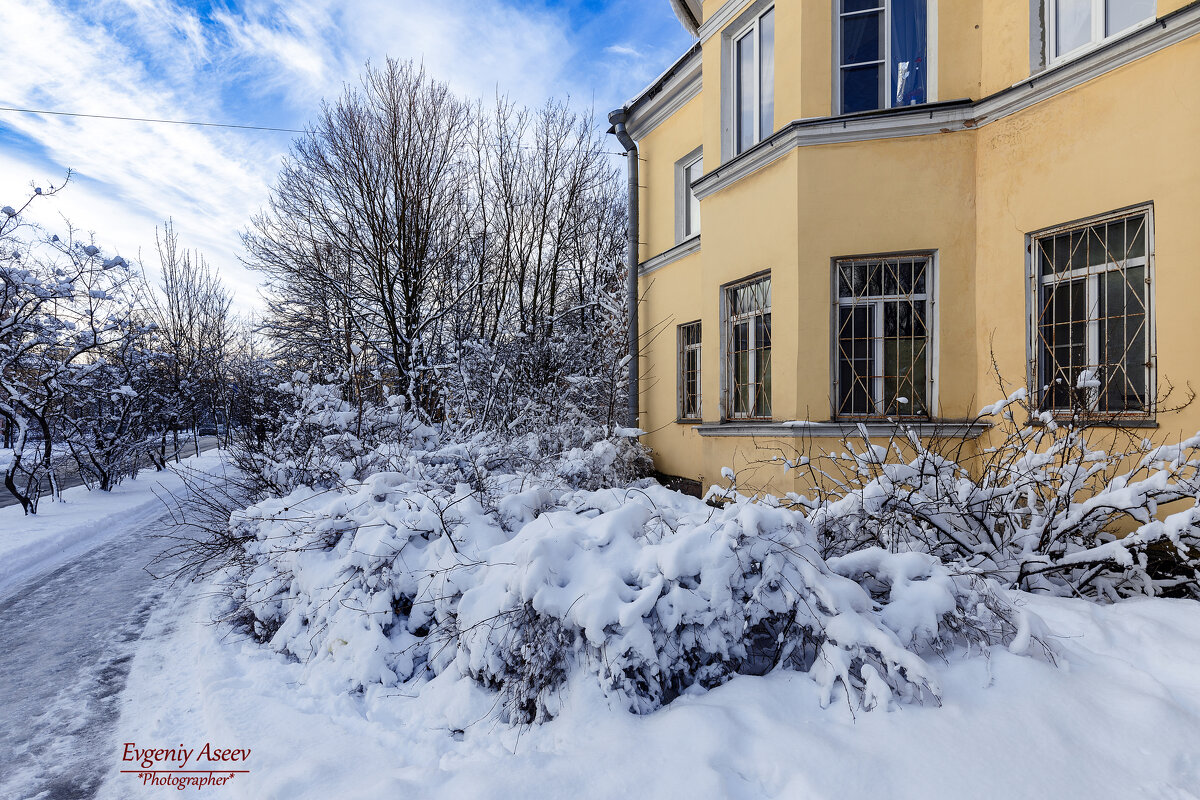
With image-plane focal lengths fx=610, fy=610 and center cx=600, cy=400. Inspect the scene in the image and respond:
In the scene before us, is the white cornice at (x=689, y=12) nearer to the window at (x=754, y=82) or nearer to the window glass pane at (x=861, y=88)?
the window at (x=754, y=82)

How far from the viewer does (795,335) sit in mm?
6516

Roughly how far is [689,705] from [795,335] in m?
4.67

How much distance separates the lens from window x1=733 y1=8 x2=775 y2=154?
7.39 meters

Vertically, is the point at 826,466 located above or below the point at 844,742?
above

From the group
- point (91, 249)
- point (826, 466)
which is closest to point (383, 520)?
point (826, 466)

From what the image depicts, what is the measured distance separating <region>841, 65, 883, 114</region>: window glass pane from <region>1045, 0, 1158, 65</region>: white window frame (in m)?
1.45

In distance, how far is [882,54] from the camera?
6.51 metres

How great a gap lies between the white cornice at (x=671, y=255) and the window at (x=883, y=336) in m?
3.49

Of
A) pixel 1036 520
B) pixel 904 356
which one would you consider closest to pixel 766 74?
pixel 904 356

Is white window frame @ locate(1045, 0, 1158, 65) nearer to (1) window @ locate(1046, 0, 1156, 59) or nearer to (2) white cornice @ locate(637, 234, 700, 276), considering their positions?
(1) window @ locate(1046, 0, 1156, 59)

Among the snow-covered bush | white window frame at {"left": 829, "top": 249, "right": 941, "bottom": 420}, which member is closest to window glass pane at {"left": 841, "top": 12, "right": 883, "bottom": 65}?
white window frame at {"left": 829, "top": 249, "right": 941, "bottom": 420}

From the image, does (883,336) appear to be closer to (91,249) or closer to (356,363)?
(356,363)

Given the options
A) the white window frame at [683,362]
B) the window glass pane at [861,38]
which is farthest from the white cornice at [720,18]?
the white window frame at [683,362]

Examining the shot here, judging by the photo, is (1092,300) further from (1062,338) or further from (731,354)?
(731,354)
